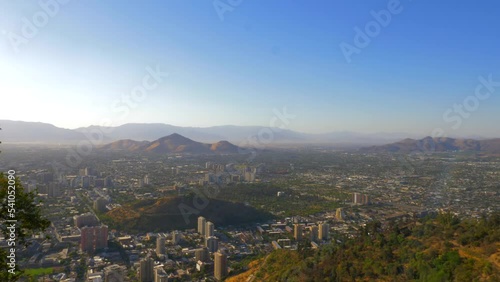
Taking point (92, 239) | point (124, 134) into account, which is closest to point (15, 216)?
point (92, 239)

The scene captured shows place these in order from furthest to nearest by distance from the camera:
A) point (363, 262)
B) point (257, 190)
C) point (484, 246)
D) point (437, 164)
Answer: point (437, 164) → point (257, 190) → point (363, 262) → point (484, 246)

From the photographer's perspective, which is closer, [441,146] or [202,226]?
[202,226]

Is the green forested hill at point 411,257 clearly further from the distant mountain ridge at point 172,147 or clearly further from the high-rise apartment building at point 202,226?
the distant mountain ridge at point 172,147

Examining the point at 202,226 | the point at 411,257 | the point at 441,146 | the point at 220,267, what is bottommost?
the point at 220,267

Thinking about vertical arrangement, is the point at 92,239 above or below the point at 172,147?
below

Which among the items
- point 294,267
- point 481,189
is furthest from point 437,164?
point 294,267

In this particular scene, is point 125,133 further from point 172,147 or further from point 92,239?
point 92,239

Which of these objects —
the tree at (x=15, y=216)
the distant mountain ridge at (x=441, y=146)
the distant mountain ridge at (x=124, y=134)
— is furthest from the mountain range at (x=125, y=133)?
the tree at (x=15, y=216)

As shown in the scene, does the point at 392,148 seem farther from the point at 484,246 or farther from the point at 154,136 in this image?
the point at 154,136
